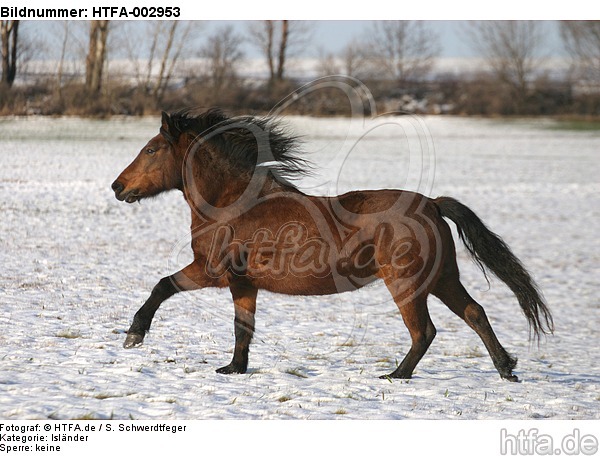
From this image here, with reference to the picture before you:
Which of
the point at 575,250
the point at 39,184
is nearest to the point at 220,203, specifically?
the point at 575,250

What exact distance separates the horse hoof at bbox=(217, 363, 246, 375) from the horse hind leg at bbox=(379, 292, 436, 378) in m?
1.07

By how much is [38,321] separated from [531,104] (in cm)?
4676

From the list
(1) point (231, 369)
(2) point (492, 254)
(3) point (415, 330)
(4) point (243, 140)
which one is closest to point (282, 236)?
(4) point (243, 140)

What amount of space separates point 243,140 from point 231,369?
5.85ft

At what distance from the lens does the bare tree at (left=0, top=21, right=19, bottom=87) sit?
16.2m

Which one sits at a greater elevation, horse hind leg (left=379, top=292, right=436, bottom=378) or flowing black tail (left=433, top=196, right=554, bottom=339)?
flowing black tail (left=433, top=196, right=554, bottom=339)

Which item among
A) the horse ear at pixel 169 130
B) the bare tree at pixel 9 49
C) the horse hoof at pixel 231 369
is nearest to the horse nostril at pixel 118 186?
the horse ear at pixel 169 130

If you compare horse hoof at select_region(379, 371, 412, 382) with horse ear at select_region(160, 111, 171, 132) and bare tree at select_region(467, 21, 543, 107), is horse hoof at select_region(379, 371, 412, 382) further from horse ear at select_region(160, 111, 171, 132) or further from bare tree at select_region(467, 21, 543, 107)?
bare tree at select_region(467, 21, 543, 107)

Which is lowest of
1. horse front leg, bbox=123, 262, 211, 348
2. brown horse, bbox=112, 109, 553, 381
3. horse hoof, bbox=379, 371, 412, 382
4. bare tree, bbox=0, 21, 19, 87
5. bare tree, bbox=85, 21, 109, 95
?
horse hoof, bbox=379, 371, 412, 382

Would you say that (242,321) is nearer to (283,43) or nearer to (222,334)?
(222,334)

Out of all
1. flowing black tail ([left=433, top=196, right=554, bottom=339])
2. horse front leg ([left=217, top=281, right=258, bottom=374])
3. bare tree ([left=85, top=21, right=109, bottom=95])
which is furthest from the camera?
bare tree ([left=85, top=21, right=109, bottom=95])

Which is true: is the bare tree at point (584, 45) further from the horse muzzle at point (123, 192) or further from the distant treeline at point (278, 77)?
the horse muzzle at point (123, 192)

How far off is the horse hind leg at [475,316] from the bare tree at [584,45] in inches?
1815

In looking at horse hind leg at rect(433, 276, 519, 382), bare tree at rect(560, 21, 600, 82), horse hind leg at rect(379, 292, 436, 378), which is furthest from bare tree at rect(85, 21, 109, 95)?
bare tree at rect(560, 21, 600, 82)
